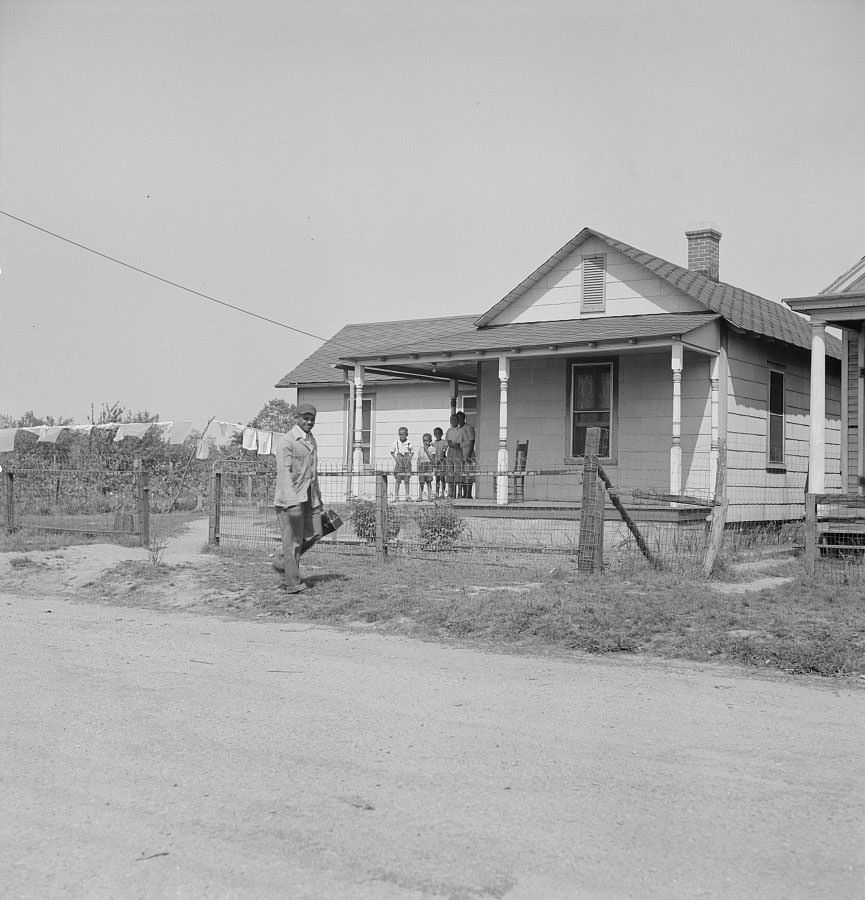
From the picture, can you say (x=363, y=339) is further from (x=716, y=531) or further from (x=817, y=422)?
(x=716, y=531)

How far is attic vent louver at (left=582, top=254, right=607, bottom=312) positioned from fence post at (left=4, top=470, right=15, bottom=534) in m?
10.2

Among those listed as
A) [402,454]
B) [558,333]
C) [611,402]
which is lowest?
[402,454]

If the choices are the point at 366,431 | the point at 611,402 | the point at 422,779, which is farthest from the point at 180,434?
the point at 422,779

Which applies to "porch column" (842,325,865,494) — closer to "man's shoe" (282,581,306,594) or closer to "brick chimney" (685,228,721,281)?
"brick chimney" (685,228,721,281)

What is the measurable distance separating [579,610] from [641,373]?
10.1m

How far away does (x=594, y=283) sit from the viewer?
20.3m

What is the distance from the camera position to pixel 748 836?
4.73 metres

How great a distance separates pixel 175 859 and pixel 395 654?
15.8 ft

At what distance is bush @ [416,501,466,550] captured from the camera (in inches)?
571

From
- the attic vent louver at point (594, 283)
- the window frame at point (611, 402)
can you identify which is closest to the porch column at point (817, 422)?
the window frame at point (611, 402)

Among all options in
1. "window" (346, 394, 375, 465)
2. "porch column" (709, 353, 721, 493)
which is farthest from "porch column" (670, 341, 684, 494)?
"window" (346, 394, 375, 465)

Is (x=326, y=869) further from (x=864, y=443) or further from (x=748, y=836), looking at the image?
(x=864, y=443)

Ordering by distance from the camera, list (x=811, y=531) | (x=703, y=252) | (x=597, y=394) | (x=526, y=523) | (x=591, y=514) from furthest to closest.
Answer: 1. (x=703, y=252)
2. (x=597, y=394)
3. (x=526, y=523)
4. (x=811, y=531)
5. (x=591, y=514)

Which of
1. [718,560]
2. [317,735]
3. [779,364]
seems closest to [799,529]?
[779,364]
